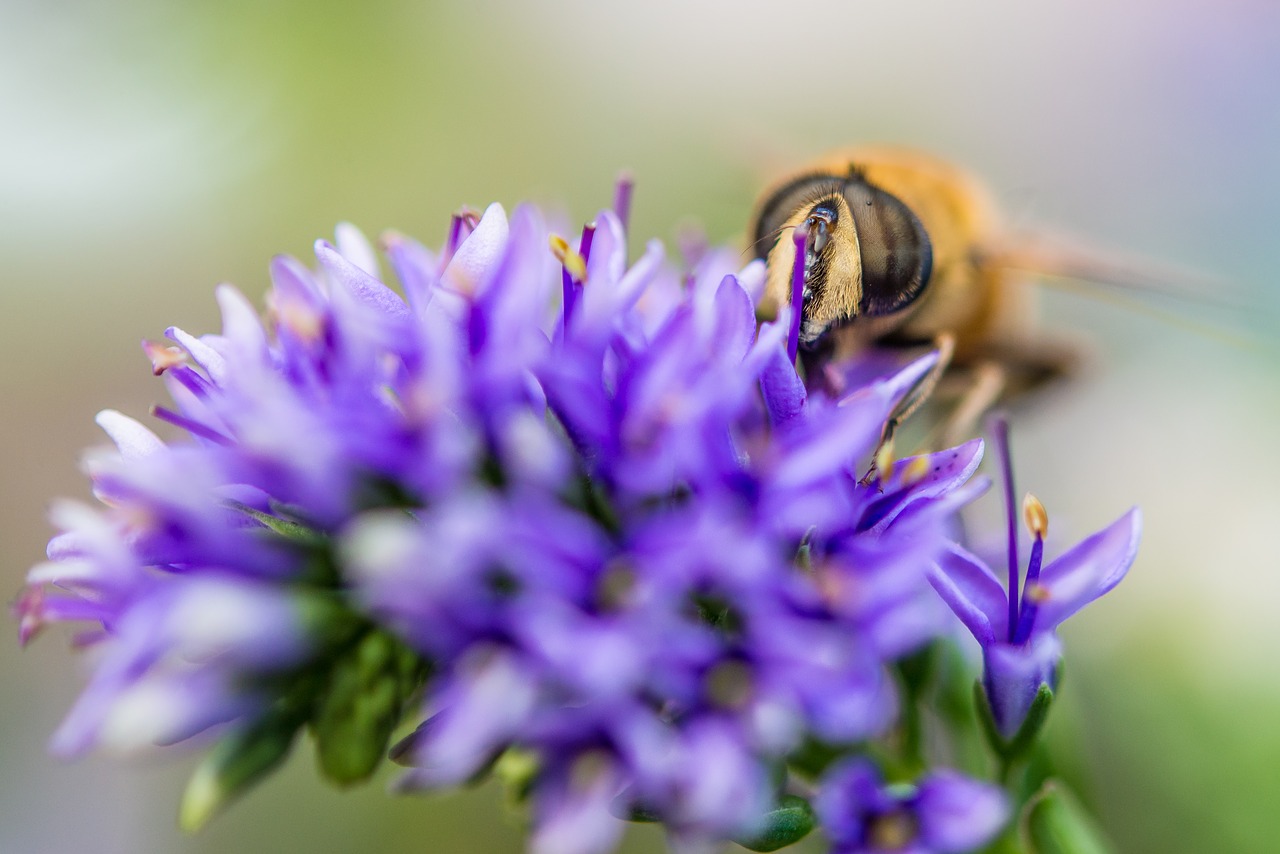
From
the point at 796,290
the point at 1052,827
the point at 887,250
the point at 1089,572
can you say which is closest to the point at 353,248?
the point at 796,290

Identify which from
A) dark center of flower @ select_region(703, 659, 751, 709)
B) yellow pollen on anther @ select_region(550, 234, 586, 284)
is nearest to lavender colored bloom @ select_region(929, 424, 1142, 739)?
dark center of flower @ select_region(703, 659, 751, 709)

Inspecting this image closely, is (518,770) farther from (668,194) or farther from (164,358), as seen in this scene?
(668,194)

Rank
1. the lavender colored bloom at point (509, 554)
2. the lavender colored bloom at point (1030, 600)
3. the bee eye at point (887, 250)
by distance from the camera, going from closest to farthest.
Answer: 1. the lavender colored bloom at point (509, 554)
2. the lavender colored bloom at point (1030, 600)
3. the bee eye at point (887, 250)

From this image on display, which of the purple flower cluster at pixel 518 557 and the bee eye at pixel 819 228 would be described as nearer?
the purple flower cluster at pixel 518 557

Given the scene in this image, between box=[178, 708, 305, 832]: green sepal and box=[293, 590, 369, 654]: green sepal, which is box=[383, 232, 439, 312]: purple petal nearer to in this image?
box=[293, 590, 369, 654]: green sepal

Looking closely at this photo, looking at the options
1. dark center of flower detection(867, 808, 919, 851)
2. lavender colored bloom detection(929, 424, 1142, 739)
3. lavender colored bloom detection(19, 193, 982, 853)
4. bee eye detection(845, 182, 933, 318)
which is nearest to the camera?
lavender colored bloom detection(19, 193, 982, 853)

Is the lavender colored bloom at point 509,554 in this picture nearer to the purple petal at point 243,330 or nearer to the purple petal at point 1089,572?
the purple petal at point 243,330

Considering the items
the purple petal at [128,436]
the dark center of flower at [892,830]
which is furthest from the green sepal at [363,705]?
the dark center of flower at [892,830]

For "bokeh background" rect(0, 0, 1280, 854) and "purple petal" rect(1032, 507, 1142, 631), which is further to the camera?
"bokeh background" rect(0, 0, 1280, 854)
